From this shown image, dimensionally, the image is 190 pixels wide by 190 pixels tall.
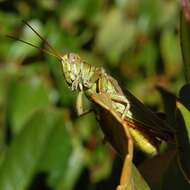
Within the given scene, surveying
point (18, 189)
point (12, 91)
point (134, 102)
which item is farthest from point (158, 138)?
point (12, 91)

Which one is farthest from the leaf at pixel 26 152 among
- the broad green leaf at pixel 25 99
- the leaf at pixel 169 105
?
the leaf at pixel 169 105

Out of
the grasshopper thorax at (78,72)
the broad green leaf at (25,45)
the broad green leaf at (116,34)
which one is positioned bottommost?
the grasshopper thorax at (78,72)

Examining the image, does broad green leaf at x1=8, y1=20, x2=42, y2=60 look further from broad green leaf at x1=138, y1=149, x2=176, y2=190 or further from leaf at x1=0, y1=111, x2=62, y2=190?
broad green leaf at x1=138, y1=149, x2=176, y2=190

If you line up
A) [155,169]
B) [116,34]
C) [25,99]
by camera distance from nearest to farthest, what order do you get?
[155,169] → [25,99] → [116,34]

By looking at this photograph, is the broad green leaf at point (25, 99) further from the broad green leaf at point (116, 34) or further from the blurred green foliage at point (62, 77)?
the broad green leaf at point (116, 34)

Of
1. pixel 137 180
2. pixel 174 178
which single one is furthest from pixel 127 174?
pixel 174 178

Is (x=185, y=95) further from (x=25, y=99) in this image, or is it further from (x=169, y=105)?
(x=25, y=99)
